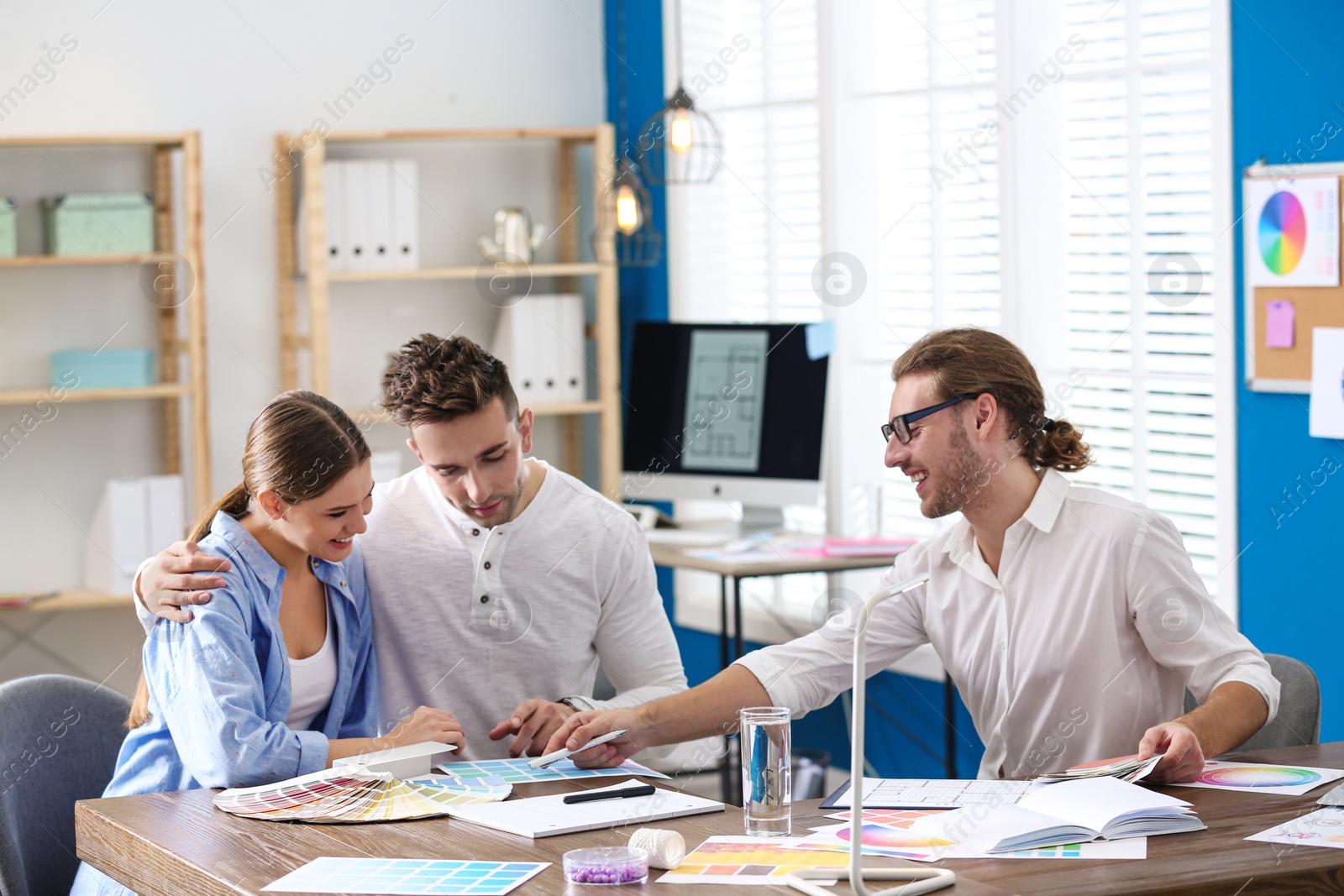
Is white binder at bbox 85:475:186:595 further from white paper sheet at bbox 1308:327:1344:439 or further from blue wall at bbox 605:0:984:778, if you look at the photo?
white paper sheet at bbox 1308:327:1344:439

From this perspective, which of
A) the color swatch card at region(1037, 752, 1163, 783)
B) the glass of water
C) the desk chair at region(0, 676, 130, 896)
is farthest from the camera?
the desk chair at region(0, 676, 130, 896)

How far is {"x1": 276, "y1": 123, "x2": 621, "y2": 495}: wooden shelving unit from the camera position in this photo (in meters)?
4.31

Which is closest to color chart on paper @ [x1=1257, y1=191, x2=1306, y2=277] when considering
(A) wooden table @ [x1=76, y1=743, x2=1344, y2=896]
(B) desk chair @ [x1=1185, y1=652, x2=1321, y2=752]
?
(B) desk chair @ [x1=1185, y1=652, x2=1321, y2=752]

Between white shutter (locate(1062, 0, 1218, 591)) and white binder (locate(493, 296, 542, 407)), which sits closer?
white shutter (locate(1062, 0, 1218, 591))

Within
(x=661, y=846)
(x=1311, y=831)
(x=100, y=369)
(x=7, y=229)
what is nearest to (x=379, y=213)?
(x=100, y=369)

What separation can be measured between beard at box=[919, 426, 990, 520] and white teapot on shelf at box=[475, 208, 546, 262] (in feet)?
8.62

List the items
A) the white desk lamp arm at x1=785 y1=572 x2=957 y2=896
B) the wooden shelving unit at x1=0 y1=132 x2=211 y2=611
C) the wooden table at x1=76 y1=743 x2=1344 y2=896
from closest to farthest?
the white desk lamp arm at x1=785 y1=572 x2=957 y2=896
the wooden table at x1=76 y1=743 x2=1344 y2=896
the wooden shelving unit at x1=0 y1=132 x2=211 y2=611

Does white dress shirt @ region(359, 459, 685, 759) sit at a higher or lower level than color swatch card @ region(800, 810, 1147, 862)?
higher

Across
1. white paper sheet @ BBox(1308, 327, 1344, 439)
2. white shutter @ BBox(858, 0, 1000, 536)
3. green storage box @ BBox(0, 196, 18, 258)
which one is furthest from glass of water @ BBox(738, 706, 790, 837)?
green storage box @ BBox(0, 196, 18, 258)

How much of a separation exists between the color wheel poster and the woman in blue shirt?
1.95 metres

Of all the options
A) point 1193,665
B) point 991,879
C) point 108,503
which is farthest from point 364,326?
point 991,879

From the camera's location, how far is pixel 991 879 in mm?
1515

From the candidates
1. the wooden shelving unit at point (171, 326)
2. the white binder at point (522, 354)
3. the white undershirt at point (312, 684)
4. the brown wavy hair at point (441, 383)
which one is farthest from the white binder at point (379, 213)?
the white undershirt at point (312, 684)

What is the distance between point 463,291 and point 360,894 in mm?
3469
